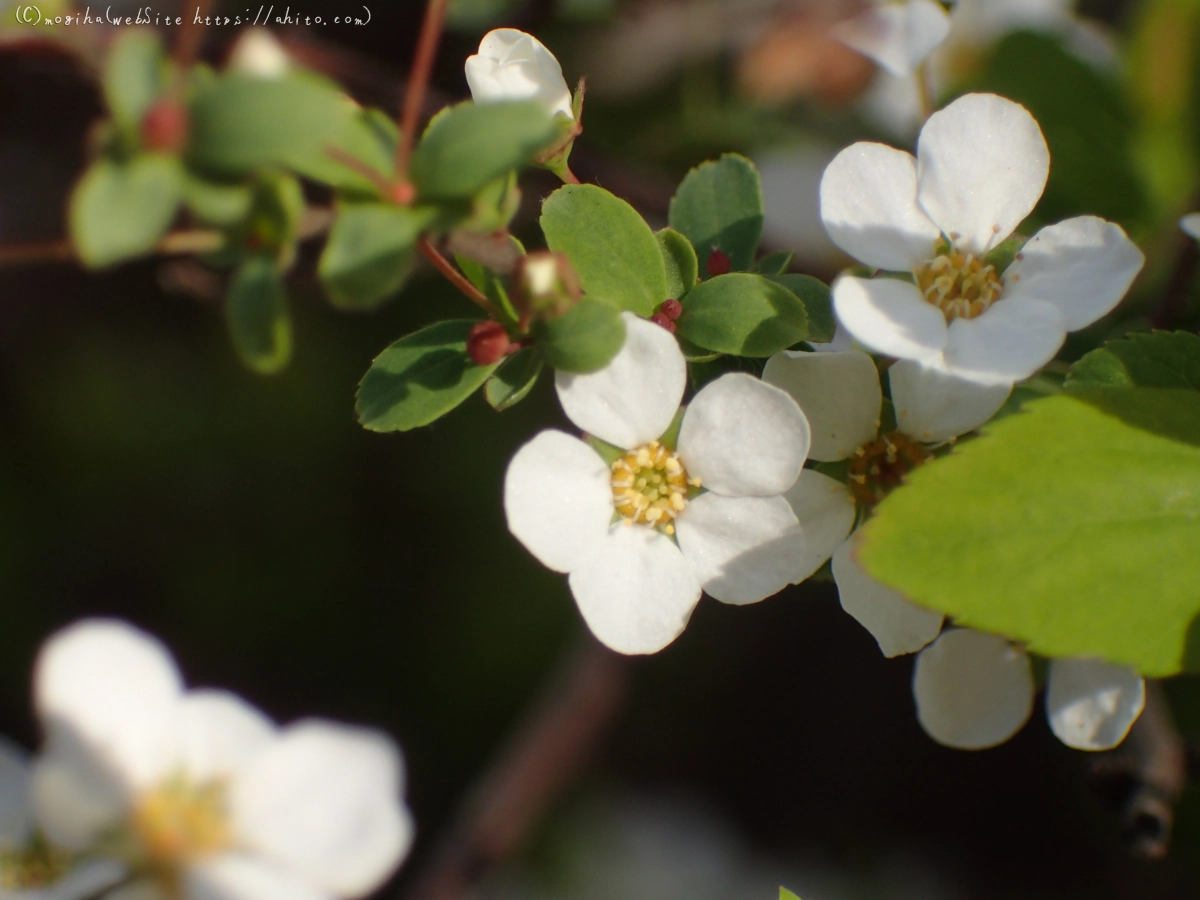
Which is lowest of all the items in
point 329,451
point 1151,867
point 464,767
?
point 1151,867

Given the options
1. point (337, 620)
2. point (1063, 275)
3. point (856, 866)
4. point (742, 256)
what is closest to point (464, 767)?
point (337, 620)

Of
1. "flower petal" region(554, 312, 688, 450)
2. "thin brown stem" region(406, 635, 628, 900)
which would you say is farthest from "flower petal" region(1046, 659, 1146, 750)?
"thin brown stem" region(406, 635, 628, 900)

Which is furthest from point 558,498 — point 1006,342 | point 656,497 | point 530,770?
point 530,770

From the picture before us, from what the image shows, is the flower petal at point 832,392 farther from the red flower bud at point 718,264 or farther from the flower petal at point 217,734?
the flower petal at point 217,734

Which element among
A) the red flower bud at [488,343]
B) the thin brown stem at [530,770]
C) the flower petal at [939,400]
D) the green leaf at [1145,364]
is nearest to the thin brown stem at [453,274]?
the red flower bud at [488,343]

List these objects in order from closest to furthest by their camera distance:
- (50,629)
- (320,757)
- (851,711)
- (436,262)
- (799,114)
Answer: (436,262), (320,757), (799,114), (50,629), (851,711)

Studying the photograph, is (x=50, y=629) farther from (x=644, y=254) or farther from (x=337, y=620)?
(x=644, y=254)
